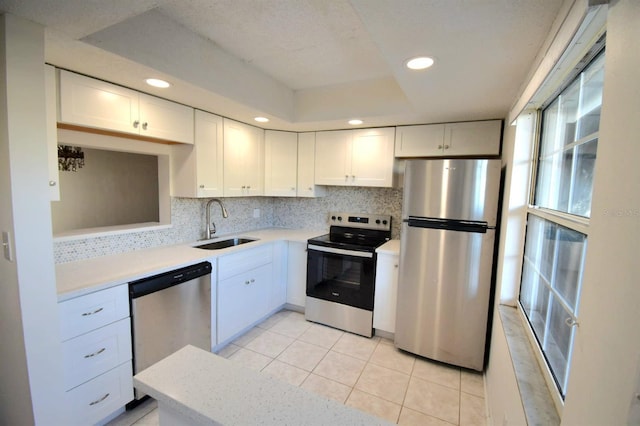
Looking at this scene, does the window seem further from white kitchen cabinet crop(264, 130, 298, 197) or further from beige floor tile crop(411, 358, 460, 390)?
white kitchen cabinet crop(264, 130, 298, 197)

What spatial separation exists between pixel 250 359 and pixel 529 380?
1.99m

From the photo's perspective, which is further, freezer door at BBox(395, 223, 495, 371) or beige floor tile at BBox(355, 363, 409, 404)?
freezer door at BBox(395, 223, 495, 371)

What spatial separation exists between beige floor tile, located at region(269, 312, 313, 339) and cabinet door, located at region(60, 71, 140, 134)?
2.17m

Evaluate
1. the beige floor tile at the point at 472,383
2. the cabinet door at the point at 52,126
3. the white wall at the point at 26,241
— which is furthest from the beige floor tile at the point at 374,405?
the cabinet door at the point at 52,126

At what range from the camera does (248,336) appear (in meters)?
Result: 2.82

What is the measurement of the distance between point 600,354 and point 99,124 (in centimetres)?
251

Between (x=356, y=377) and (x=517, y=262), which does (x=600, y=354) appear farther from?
(x=356, y=377)

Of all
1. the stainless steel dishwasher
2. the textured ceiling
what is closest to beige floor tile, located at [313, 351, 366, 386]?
the stainless steel dishwasher

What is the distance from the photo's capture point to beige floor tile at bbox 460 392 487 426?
73.6 inches

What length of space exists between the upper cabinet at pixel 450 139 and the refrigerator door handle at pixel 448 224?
0.71 metres

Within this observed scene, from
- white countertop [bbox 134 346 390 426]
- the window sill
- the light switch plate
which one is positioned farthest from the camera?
the light switch plate

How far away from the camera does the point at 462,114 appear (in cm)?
239

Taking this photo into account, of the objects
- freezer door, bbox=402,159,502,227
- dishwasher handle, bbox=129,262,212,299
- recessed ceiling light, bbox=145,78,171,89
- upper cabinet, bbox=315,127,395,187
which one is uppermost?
recessed ceiling light, bbox=145,78,171,89

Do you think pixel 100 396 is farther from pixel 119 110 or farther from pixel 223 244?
pixel 119 110
